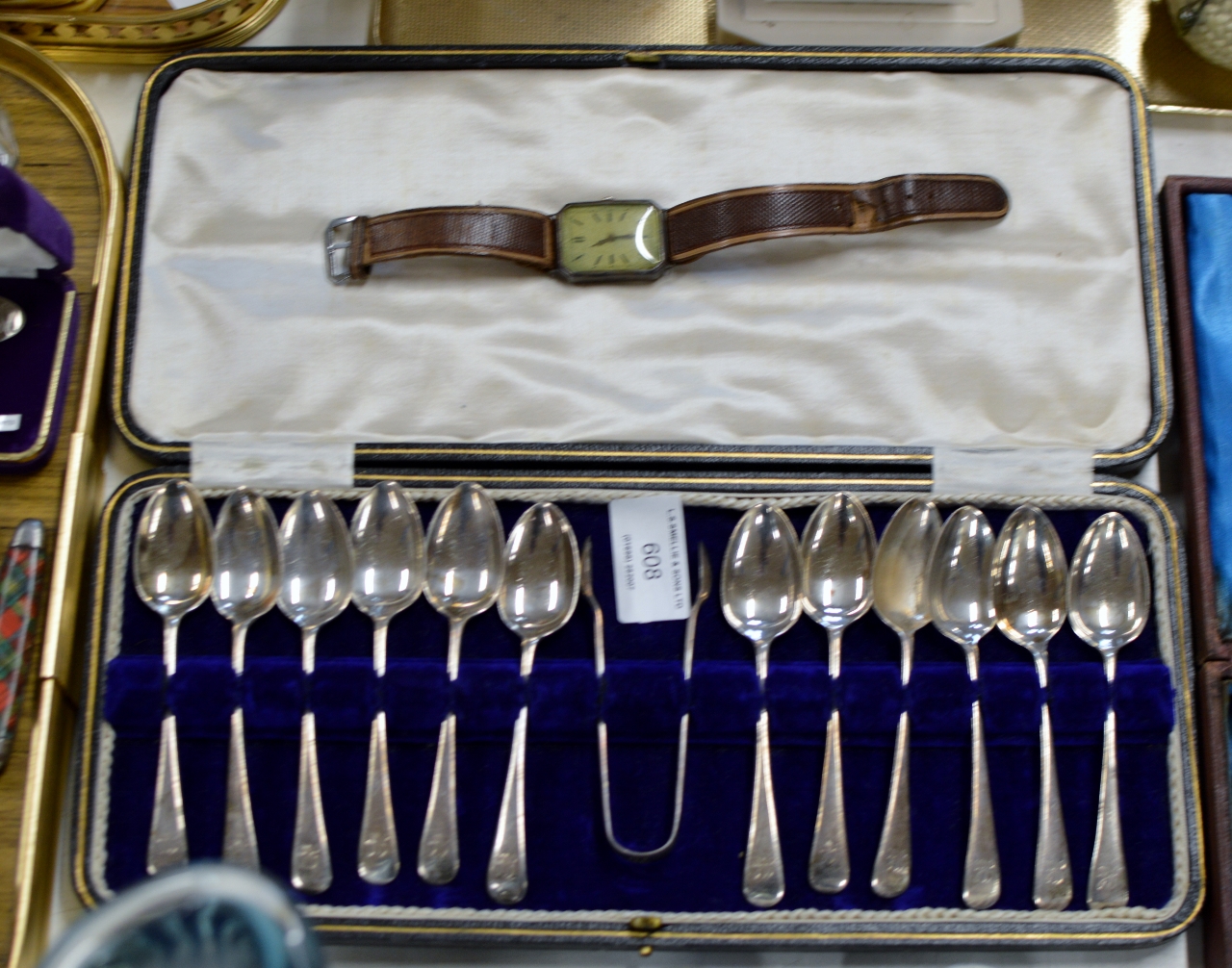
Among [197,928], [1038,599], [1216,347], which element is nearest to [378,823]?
[197,928]

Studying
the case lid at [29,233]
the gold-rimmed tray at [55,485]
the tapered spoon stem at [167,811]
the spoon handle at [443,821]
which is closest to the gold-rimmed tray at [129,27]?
the gold-rimmed tray at [55,485]

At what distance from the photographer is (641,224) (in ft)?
2.82

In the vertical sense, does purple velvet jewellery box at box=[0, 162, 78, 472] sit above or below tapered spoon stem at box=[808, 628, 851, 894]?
above

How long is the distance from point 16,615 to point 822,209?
0.75 metres

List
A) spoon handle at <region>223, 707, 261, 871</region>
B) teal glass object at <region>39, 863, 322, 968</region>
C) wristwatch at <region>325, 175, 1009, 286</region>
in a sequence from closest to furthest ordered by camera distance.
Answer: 1. teal glass object at <region>39, 863, 322, 968</region>
2. spoon handle at <region>223, 707, 261, 871</region>
3. wristwatch at <region>325, 175, 1009, 286</region>

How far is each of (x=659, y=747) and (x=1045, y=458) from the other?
0.41 meters

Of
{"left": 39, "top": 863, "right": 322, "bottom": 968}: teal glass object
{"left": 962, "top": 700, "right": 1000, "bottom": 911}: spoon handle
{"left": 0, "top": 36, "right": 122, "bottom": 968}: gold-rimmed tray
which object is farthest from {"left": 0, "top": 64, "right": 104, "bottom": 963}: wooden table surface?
{"left": 962, "top": 700, "right": 1000, "bottom": 911}: spoon handle

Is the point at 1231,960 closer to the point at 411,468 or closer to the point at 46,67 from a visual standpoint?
the point at 411,468

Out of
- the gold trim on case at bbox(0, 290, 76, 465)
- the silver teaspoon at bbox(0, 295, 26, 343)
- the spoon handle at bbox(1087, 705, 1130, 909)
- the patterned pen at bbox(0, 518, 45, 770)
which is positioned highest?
the silver teaspoon at bbox(0, 295, 26, 343)

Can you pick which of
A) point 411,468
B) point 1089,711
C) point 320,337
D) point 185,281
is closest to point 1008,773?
point 1089,711

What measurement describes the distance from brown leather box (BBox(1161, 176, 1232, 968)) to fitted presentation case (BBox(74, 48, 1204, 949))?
0.02 m

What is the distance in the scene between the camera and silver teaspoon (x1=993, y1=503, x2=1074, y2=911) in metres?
0.76

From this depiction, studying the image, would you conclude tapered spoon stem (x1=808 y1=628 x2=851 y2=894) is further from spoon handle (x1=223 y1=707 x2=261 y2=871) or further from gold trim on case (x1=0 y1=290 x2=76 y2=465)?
gold trim on case (x1=0 y1=290 x2=76 y2=465)

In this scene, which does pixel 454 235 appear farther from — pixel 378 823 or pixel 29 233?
pixel 378 823
